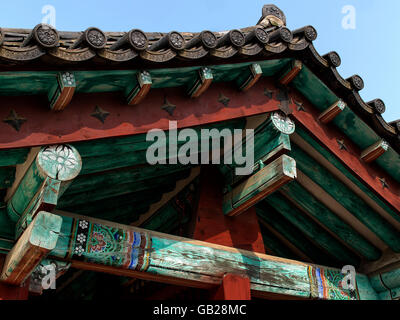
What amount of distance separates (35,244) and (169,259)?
1.59 metres

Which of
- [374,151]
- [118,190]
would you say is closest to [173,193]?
[118,190]

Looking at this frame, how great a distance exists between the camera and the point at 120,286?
20.7 feet

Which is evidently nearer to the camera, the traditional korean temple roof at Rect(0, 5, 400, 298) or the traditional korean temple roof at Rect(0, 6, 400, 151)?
the traditional korean temple roof at Rect(0, 6, 400, 151)

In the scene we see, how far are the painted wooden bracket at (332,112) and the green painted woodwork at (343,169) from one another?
27 cm

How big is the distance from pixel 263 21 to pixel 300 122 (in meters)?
1.42

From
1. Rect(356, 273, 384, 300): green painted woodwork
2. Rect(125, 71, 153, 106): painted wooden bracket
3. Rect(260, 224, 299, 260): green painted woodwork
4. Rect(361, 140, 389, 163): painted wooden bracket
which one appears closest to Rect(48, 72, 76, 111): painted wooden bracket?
Rect(125, 71, 153, 106): painted wooden bracket

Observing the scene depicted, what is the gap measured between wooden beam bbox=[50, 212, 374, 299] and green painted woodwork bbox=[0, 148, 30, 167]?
76 centimetres

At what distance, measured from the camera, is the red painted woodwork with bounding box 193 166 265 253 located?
17.9 ft

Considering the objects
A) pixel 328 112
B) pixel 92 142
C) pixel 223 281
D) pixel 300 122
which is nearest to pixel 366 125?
pixel 328 112

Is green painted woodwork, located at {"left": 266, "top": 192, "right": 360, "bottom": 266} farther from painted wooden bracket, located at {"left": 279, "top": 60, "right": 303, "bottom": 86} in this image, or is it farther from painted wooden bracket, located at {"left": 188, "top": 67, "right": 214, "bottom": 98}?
painted wooden bracket, located at {"left": 188, "top": 67, "right": 214, "bottom": 98}

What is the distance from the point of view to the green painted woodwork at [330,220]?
6.19 m

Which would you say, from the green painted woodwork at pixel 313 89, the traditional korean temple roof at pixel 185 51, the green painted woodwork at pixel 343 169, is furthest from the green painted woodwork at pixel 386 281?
the green painted woodwork at pixel 313 89

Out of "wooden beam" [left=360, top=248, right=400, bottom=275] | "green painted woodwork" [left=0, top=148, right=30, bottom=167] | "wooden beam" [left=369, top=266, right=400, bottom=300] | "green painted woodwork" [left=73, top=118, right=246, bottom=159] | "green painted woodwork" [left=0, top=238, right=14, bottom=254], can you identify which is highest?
"green painted woodwork" [left=73, top=118, right=246, bottom=159]

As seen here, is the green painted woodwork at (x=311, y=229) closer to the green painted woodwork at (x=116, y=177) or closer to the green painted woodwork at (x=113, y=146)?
the green painted woodwork at (x=116, y=177)
